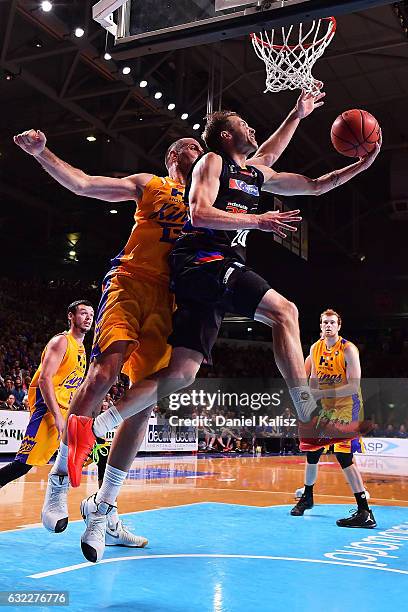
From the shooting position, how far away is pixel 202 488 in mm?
8852

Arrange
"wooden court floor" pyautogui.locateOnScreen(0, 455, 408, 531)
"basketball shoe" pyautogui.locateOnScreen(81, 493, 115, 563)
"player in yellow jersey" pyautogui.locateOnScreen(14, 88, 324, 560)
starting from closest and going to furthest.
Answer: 1. "basketball shoe" pyautogui.locateOnScreen(81, 493, 115, 563)
2. "player in yellow jersey" pyautogui.locateOnScreen(14, 88, 324, 560)
3. "wooden court floor" pyautogui.locateOnScreen(0, 455, 408, 531)

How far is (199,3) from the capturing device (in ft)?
17.2

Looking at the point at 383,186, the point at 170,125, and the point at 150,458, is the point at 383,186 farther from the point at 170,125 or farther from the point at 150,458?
the point at 150,458

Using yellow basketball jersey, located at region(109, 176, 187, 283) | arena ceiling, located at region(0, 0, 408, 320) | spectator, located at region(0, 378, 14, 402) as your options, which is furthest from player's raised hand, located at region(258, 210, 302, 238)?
spectator, located at region(0, 378, 14, 402)

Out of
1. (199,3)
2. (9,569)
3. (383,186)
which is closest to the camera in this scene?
(9,569)

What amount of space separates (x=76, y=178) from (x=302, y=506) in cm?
404

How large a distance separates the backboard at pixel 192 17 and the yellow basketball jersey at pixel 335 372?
298cm

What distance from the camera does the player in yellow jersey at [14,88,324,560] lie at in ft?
12.0

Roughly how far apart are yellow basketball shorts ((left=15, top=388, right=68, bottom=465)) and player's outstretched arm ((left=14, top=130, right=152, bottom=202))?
1.98 metres

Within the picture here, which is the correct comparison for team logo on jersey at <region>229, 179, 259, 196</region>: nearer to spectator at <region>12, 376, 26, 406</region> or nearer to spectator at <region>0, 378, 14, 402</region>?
spectator at <region>0, 378, 14, 402</region>

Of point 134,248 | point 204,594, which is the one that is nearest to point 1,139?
point 134,248

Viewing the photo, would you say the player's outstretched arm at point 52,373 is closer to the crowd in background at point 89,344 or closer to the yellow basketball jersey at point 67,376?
the yellow basketball jersey at point 67,376

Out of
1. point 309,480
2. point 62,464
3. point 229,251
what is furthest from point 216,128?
point 309,480

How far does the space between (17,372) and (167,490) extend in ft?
25.9
